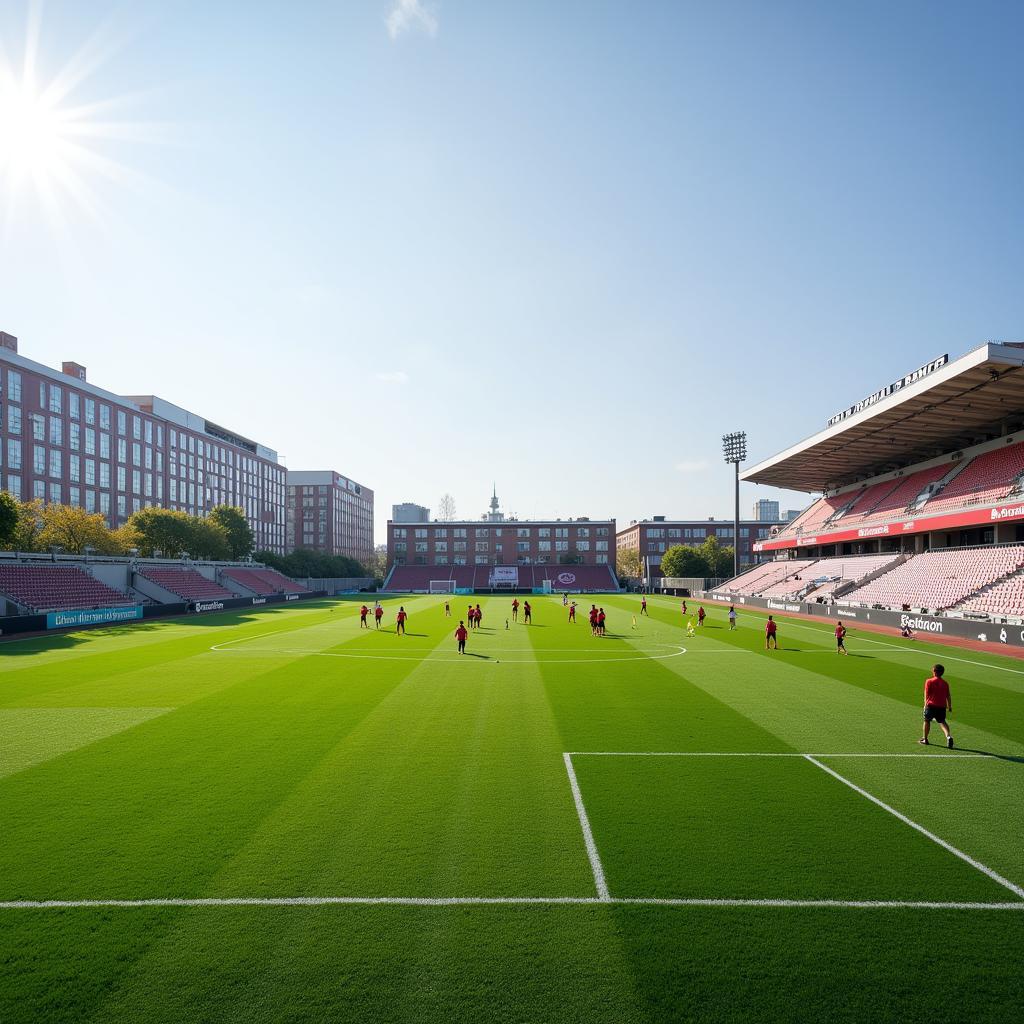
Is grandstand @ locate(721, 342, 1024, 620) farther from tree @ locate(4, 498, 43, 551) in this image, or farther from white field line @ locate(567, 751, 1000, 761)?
tree @ locate(4, 498, 43, 551)

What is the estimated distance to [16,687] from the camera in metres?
20.1

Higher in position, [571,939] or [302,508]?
[302,508]

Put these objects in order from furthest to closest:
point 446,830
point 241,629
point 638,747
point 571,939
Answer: point 241,629
point 638,747
point 446,830
point 571,939

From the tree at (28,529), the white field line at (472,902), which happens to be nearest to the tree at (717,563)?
the tree at (28,529)

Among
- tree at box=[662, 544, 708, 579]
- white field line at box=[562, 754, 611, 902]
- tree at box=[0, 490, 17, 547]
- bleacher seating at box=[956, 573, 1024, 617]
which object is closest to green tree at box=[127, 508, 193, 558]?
tree at box=[0, 490, 17, 547]

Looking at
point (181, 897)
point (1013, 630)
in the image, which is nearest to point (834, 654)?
point (1013, 630)

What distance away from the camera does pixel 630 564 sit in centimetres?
14012

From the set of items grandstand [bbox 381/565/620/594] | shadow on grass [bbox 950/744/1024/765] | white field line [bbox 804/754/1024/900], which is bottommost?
grandstand [bbox 381/565/620/594]

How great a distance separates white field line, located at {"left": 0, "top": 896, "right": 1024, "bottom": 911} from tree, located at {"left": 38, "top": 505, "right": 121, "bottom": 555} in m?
58.1

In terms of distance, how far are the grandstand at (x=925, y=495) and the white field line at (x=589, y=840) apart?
30.0 metres

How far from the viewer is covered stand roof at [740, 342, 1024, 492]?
123 feet

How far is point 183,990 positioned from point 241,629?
119 ft

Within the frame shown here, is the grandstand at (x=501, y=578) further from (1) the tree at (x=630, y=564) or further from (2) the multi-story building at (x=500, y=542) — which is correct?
(1) the tree at (x=630, y=564)

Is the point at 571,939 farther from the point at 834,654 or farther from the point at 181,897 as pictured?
the point at 834,654
